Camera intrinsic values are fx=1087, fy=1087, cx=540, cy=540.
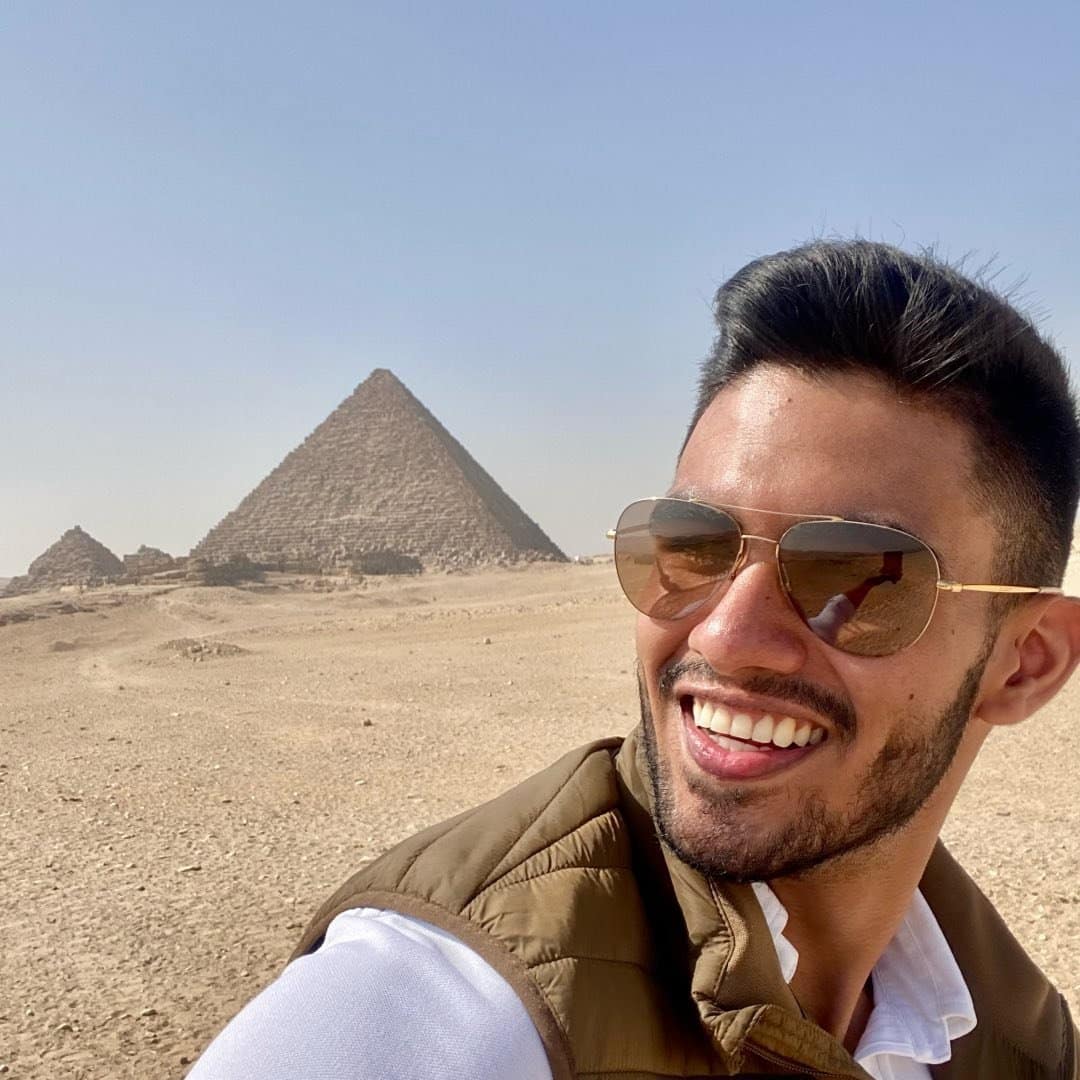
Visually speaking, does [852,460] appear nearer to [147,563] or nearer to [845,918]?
[845,918]

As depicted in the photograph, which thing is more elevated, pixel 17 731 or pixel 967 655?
pixel 967 655

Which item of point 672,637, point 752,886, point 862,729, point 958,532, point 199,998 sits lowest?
point 199,998

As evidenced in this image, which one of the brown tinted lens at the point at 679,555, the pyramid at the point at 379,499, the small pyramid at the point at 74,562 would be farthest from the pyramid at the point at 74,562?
the brown tinted lens at the point at 679,555

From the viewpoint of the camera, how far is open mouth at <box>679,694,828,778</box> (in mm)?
1396

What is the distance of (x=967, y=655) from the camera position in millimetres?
1573

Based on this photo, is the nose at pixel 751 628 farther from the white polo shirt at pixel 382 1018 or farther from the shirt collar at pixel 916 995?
the white polo shirt at pixel 382 1018

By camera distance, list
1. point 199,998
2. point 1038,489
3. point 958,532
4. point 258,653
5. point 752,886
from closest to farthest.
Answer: point 752,886 → point 958,532 → point 1038,489 → point 199,998 → point 258,653

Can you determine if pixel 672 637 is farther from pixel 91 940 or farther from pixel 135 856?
pixel 135 856

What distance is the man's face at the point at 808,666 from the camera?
54.8 inches

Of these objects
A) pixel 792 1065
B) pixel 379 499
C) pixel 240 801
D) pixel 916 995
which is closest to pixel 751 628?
pixel 792 1065

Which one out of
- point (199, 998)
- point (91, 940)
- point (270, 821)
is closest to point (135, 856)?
point (270, 821)

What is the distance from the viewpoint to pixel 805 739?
1413 mm

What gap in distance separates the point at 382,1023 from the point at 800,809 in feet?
2.15

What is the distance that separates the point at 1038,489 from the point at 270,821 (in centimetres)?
595
